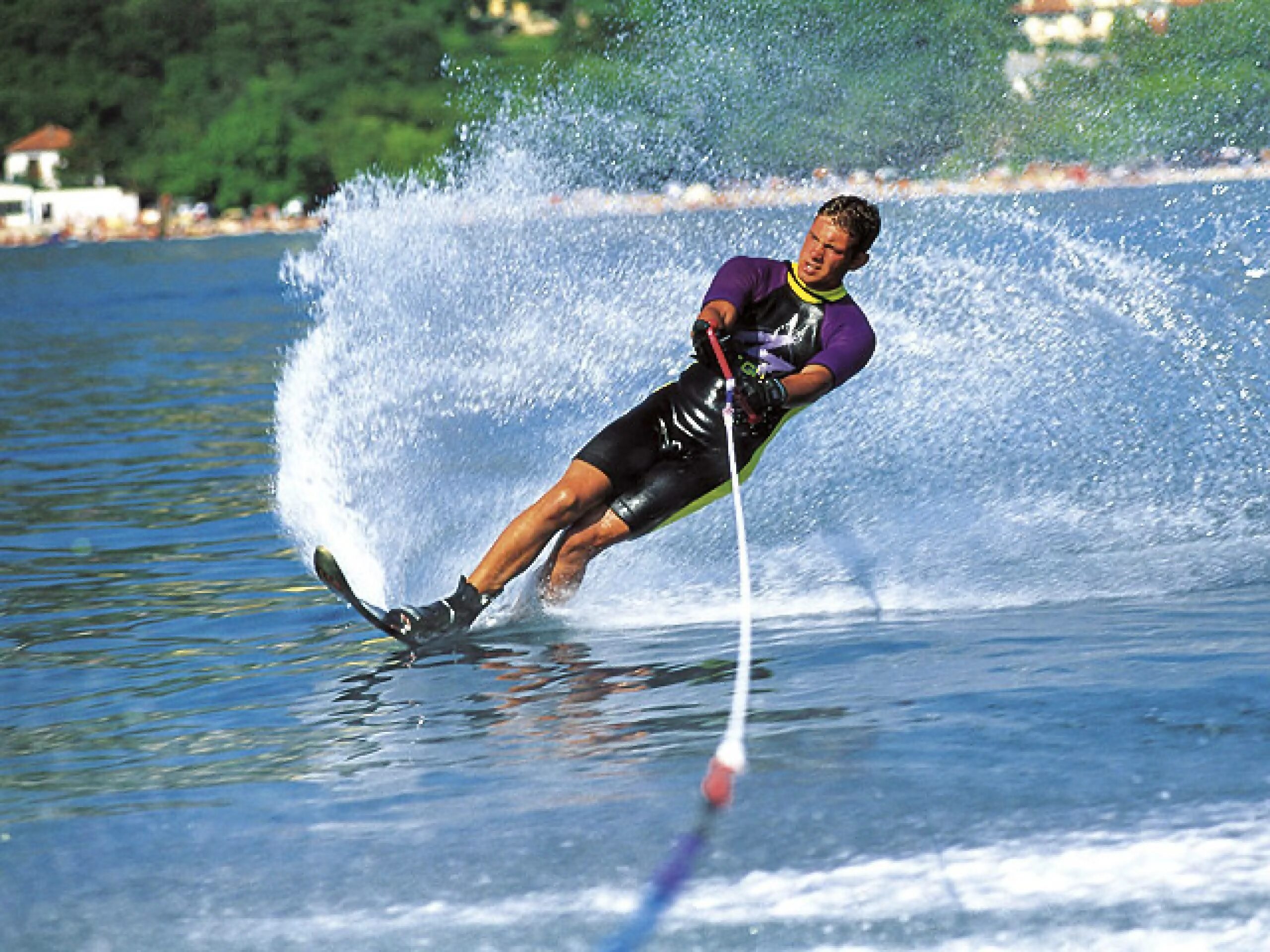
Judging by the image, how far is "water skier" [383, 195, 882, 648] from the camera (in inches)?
209

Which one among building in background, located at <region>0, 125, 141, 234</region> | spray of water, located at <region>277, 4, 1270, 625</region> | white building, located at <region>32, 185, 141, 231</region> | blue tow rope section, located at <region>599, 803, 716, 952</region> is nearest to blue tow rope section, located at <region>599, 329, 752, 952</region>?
blue tow rope section, located at <region>599, 803, 716, 952</region>

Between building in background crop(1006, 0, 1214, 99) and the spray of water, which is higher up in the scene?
building in background crop(1006, 0, 1214, 99)

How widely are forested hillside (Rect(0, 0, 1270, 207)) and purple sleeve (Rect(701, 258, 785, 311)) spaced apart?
9690 millimetres

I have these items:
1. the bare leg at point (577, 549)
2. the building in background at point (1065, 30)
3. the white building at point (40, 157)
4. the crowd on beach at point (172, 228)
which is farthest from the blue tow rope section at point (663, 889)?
the white building at point (40, 157)

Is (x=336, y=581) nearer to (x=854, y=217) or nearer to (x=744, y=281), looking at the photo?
(x=744, y=281)

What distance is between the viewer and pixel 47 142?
108375mm

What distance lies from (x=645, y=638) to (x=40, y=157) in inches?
4344

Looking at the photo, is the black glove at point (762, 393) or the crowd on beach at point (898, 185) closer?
the black glove at point (762, 393)

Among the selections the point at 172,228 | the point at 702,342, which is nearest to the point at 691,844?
the point at 702,342

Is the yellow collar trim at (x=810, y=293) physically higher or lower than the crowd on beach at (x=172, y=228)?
lower

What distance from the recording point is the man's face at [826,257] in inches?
209

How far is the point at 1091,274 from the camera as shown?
30.2 ft

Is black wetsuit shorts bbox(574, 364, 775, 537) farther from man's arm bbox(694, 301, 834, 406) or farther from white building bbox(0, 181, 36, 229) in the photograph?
white building bbox(0, 181, 36, 229)

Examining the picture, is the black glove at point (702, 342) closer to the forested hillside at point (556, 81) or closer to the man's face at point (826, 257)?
the man's face at point (826, 257)
